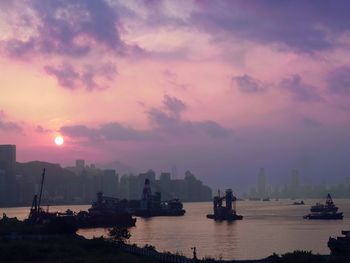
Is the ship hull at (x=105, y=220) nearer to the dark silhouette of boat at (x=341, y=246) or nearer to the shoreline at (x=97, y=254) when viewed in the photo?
the dark silhouette of boat at (x=341, y=246)

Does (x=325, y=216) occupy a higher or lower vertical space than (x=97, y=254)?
higher

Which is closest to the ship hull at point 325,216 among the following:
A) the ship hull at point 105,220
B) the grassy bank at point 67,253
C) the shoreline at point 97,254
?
the ship hull at point 105,220

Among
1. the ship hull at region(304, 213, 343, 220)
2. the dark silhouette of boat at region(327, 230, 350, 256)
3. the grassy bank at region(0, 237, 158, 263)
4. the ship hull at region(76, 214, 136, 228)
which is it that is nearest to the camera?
the grassy bank at region(0, 237, 158, 263)

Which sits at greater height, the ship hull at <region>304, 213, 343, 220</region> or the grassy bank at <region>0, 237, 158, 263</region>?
the ship hull at <region>304, 213, 343, 220</region>

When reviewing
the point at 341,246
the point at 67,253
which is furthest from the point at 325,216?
the point at 67,253

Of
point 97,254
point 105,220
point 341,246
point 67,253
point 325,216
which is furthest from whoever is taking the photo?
point 325,216

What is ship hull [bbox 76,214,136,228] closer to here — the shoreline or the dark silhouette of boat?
the dark silhouette of boat

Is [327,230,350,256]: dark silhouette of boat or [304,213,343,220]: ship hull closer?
[327,230,350,256]: dark silhouette of boat

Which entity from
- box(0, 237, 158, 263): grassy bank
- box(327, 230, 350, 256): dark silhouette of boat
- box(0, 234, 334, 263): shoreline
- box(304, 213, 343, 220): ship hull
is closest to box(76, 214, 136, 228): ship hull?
box(304, 213, 343, 220): ship hull

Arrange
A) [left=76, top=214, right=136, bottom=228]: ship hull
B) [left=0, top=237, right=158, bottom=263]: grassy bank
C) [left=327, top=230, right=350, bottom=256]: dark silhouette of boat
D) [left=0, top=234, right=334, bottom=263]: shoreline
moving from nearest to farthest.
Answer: [left=0, top=234, right=334, bottom=263]: shoreline → [left=0, top=237, right=158, bottom=263]: grassy bank → [left=327, top=230, right=350, bottom=256]: dark silhouette of boat → [left=76, top=214, right=136, bottom=228]: ship hull

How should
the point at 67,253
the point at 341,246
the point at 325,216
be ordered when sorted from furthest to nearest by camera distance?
the point at 325,216, the point at 341,246, the point at 67,253

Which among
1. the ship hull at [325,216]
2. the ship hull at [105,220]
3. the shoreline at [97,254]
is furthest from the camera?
the ship hull at [325,216]

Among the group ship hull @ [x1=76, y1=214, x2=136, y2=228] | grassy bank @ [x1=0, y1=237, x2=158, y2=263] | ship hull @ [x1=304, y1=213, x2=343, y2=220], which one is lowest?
grassy bank @ [x1=0, y1=237, x2=158, y2=263]

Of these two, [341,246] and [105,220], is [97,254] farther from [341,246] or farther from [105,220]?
[105,220]
